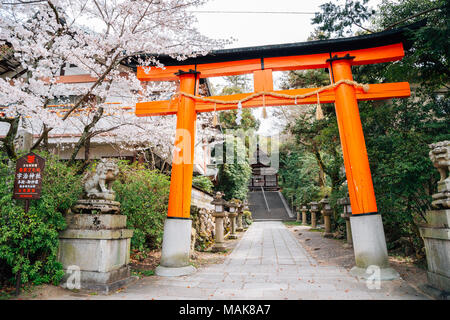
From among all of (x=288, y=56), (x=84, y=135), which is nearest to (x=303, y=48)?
(x=288, y=56)

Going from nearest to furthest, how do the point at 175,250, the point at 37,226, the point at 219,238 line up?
the point at 37,226
the point at 175,250
the point at 219,238

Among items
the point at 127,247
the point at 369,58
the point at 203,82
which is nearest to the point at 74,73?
the point at 203,82

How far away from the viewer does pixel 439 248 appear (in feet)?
12.3

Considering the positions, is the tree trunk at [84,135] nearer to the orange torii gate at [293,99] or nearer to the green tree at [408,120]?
the orange torii gate at [293,99]

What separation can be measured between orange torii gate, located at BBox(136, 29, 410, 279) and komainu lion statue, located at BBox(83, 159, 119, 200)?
1.55 meters

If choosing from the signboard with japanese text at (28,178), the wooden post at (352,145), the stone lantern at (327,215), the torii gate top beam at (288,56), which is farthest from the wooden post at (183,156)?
the stone lantern at (327,215)

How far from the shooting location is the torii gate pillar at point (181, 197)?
5.36 metres

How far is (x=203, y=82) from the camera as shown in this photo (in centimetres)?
1378

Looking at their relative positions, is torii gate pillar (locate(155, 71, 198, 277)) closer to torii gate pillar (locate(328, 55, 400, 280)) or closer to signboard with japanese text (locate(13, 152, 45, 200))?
signboard with japanese text (locate(13, 152, 45, 200))

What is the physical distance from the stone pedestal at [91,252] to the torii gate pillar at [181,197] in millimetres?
1158

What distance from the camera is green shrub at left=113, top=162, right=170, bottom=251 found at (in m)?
5.53

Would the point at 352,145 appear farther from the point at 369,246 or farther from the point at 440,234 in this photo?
the point at 440,234

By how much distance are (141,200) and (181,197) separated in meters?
0.97

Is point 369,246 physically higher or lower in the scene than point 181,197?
lower
